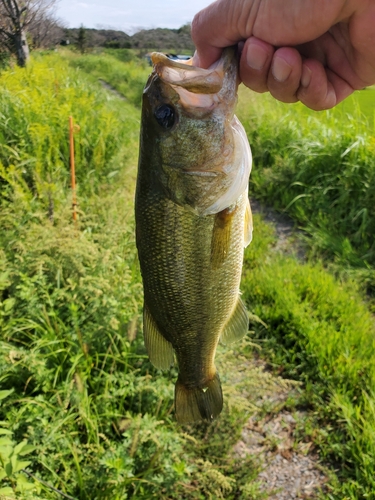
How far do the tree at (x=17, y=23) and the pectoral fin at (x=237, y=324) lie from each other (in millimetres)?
9899

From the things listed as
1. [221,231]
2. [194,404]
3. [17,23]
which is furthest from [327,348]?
[17,23]

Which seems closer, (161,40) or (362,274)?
(362,274)

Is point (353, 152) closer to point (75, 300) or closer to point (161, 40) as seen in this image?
point (75, 300)

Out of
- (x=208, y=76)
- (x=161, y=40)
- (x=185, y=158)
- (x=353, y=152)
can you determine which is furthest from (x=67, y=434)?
(x=161, y=40)

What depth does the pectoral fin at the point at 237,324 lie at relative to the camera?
5.93 feet

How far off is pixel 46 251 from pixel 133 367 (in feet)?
3.71

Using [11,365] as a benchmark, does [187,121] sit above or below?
above

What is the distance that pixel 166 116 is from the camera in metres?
1.39

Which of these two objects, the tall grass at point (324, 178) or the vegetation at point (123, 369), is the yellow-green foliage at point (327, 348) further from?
the tall grass at point (324, 178)

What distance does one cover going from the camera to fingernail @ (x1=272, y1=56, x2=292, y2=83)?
1.59 meters

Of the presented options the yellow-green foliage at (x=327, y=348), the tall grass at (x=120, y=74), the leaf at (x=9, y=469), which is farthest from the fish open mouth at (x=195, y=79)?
the tall grass at (x=120, y=74)

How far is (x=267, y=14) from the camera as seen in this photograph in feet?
4.71

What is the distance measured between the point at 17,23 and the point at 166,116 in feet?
34.0

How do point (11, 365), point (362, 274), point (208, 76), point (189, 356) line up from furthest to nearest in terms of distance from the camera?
point (362, 274) < point (11, 365) < point (189, 356) < point (208, 76)
